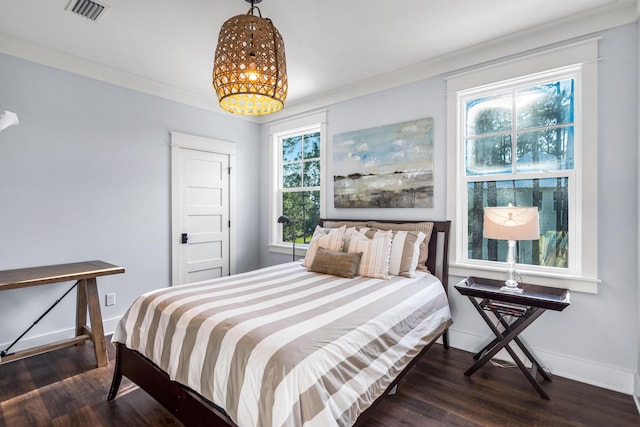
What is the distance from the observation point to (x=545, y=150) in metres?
2.54

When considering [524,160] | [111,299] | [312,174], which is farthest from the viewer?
[312,174]

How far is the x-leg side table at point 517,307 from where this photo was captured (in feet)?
6.83

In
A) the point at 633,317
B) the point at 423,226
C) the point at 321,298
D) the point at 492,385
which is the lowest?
the point at 492,385

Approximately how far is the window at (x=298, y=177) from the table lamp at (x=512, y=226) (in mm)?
2051

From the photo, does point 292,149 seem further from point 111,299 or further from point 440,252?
point 111,299

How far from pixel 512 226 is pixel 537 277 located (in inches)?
24.9

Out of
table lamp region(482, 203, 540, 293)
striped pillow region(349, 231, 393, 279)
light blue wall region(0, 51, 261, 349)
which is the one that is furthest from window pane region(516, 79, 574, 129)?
light blue wall region(0, 51, 261, 349)

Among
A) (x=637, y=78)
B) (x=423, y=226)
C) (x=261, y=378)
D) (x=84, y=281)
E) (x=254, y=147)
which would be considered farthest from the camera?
(x=254, y=147)

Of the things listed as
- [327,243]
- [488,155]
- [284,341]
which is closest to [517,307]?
[488,155]

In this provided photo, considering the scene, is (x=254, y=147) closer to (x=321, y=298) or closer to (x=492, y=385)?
(x=321, y=298)

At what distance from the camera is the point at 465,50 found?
277cm

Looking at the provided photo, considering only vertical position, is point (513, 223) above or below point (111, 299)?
above

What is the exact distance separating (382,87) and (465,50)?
Answer: 86 centimetres

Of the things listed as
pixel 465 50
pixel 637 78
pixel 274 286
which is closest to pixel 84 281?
pixel 274 286
